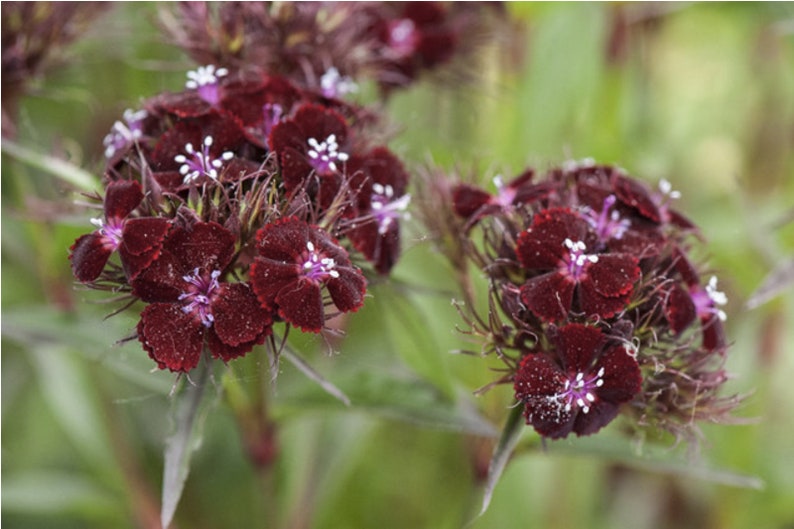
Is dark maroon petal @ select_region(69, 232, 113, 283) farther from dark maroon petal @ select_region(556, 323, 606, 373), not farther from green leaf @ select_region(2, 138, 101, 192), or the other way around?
dark maroon petal @ select_region(556, 323, 606, 373)

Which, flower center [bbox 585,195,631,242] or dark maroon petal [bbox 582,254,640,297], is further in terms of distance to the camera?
flower center [bbox 585,195,631,242]

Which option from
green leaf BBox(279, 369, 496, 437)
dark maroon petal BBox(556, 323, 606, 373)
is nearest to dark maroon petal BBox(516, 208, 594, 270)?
dark maroon petal BBox(556, 323, 606, 373)

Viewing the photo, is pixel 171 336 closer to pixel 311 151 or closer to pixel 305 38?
pixel 311 151

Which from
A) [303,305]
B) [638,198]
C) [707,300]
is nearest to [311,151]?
[303,305]

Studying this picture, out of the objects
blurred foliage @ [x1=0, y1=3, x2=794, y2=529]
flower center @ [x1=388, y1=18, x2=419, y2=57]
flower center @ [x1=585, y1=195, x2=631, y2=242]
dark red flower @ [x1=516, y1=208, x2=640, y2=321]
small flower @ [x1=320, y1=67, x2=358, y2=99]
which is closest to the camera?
dark red flower @ [x1=516, y1=208, x2=640, y2=321]

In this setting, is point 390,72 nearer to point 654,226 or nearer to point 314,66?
point 314,66

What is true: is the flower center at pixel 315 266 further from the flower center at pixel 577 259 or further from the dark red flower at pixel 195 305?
the flower center at pixel 577 259
